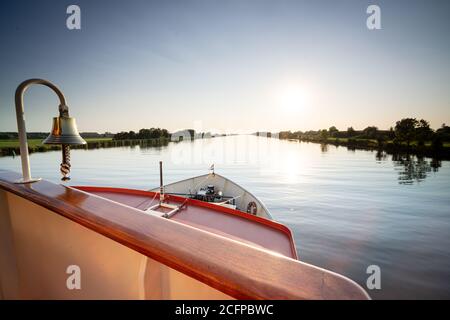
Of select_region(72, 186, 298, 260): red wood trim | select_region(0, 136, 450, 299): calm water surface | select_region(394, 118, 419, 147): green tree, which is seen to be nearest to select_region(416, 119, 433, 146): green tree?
select_region(394, 118, 419, 147): green tree

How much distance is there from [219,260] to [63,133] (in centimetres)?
261

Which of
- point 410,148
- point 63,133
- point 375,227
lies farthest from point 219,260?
point 410,148

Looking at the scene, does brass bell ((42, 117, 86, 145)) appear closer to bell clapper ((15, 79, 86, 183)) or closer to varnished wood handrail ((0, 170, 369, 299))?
bell clapper ((15, 79, 86, 183))

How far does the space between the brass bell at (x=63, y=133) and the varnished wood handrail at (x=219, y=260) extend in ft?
4.41

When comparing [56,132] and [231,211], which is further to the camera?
[231,211]

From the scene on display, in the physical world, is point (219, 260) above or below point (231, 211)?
above

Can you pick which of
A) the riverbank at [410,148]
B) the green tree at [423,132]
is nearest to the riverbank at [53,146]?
the riverbank at [410,148]

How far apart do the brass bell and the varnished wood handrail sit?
4.41 ft

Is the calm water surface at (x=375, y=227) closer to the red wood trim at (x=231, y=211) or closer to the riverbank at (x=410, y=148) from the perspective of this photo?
the red wood trim at (x=231, y=211)

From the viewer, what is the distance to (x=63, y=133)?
2.41 m

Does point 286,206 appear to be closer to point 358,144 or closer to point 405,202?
point 405,202

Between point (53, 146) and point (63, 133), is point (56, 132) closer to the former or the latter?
point (63, 133)

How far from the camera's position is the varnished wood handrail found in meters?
0.68

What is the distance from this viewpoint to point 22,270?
225 centimetres
